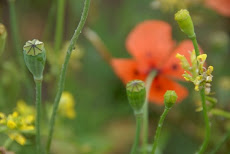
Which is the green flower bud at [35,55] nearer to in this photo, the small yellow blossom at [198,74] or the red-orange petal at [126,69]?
the small yellow blossom at [198,74]

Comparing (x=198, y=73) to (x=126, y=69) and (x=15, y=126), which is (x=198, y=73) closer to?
(x=15, y=126)

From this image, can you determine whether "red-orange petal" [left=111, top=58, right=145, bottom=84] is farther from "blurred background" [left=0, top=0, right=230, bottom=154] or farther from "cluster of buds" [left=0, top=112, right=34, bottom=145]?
"cluster of buds" [left=0, top=112, right=34, bottom=145]

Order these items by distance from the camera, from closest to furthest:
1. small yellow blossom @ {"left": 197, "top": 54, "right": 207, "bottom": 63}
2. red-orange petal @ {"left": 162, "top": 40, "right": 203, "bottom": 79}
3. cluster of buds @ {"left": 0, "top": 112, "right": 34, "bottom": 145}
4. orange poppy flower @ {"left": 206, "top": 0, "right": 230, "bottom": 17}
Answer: small yellow blossom @ {"left": 197, "top": 54, "right": 207, "bottom": 63} → cluster of buds @ {"left": 0, "top": 112, "right": 34, "bottom": 145} → red-orange petal @ {"left": 162, "top": 40, "right": 203, "bottom": 79} → orange poppy flower @ {"left": 206, "top": 0, "right": 230, "bottom": 17}

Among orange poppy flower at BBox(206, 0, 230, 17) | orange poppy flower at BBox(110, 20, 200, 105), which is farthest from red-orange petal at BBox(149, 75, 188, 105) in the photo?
orange poppy flower at BBox(206, 0, 230, 17)

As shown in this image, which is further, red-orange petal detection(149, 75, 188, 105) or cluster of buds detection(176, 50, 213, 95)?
red-orange petal detection(149, 75, 188, 105)

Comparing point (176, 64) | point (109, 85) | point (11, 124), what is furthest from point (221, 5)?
point (11, 124)

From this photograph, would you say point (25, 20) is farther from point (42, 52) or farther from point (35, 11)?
point (42, 52)

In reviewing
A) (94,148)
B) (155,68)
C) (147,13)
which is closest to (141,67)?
(155,68)

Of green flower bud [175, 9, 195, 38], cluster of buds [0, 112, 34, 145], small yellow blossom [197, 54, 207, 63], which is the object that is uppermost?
green flower bud [175, 9, 195, 38]
